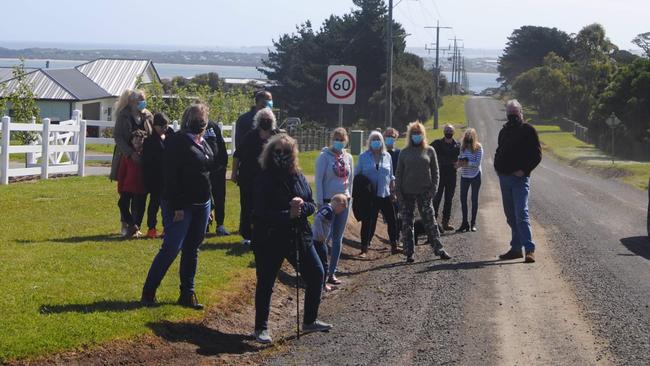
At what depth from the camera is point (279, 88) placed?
9744 cm

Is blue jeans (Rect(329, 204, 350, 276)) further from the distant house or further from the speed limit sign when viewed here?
the distant house

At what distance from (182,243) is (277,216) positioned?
122 cm

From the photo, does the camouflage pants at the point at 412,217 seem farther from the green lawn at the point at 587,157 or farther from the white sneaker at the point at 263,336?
the green lawn at the point at 587,157

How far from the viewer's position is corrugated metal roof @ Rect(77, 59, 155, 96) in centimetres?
7725

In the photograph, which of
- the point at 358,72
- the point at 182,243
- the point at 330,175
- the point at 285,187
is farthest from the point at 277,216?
the point at 358,72

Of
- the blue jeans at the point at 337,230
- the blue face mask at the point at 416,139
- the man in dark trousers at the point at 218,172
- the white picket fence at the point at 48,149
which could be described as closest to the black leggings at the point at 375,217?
the blue face mask at the point at 416,139

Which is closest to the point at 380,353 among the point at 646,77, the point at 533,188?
the point at 533,188

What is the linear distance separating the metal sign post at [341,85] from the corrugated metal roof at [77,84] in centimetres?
5013

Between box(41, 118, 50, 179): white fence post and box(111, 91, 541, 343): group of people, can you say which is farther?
box(41, 118, 50, 179): white fence post

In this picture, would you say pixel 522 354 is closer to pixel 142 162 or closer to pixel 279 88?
pixel 142 162

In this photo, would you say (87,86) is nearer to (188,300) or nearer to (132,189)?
(132,189)

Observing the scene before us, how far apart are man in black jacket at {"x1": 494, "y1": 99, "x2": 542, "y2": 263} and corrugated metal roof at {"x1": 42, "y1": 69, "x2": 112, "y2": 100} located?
5558cm

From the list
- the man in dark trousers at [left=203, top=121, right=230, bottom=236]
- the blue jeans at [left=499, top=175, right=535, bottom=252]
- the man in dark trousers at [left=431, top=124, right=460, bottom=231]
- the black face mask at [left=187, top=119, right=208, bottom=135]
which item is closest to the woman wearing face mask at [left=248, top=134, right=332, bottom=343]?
the black face mask at [left=187, top=119, right=208, bottom=135]

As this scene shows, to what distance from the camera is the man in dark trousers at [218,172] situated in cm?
1373
